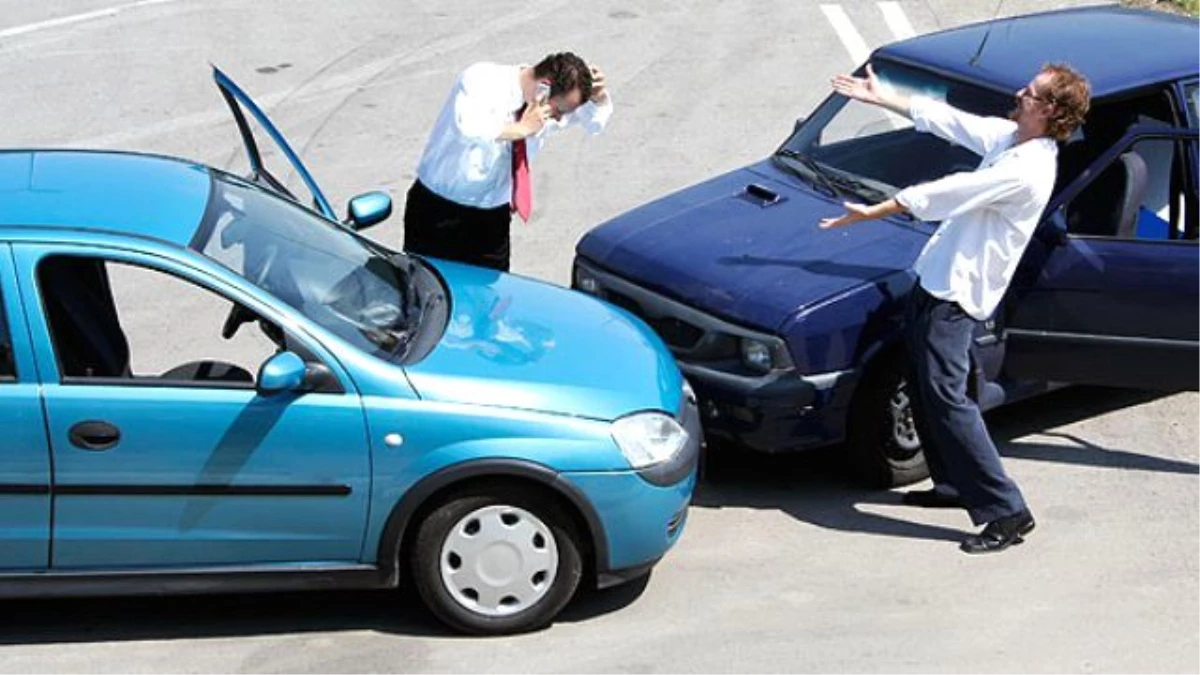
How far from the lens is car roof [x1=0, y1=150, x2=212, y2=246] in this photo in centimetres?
662

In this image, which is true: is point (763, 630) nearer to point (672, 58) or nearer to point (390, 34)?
point (672, 58)

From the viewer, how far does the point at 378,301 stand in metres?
7.19

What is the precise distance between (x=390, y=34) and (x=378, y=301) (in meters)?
9.01

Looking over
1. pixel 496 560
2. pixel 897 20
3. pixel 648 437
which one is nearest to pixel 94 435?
pixel 496 560

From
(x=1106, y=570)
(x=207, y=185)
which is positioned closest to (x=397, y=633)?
(x=207, y=185)

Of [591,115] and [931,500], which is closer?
[931,500]

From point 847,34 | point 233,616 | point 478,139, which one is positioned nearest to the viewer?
point 233,616

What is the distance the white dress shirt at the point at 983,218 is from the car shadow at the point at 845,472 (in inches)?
40.1

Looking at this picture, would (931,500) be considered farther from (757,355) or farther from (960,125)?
(960,125)

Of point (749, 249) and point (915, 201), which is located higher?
point (915, 201)

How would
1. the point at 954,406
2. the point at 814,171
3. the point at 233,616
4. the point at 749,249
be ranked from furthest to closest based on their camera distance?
the point at 814,171 < the point at 749,249 < the point at 954,406 < the point at 233,616

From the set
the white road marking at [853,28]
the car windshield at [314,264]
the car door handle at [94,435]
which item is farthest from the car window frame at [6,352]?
the white road marking at [853,28]

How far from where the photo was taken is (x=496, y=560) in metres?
6.71

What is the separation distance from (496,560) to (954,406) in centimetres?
205
